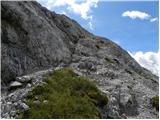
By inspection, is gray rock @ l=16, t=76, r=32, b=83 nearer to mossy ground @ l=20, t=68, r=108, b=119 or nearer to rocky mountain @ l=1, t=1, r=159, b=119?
rocky mountain @ l=1, t=1, r=159, b=119

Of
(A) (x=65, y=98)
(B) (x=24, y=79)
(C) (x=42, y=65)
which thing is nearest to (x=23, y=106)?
(A) (x=65, y=98)

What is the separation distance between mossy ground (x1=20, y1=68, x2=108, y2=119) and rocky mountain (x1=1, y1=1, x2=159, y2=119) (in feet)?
3.52

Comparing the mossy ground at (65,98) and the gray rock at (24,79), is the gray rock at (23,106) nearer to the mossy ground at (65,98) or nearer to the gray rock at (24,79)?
the mossy ground at (65,98)

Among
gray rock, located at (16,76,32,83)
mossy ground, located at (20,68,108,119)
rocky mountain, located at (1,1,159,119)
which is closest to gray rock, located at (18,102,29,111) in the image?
rocky mountain, located at (1,1,159,119)

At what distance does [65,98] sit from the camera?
3469 cm

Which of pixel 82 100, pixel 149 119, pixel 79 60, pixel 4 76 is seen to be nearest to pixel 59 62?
pixel 79 60

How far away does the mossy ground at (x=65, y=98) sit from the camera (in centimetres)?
3111

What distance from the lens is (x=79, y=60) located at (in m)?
54.6

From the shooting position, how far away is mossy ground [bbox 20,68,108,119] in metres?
31.1

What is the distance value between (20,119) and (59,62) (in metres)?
21.6

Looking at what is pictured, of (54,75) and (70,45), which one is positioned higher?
(70,45)

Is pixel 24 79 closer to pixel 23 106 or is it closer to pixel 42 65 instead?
pixel 23 106

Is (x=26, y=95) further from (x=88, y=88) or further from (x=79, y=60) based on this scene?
(x=79, y=60)

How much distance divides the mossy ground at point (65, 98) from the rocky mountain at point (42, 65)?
1.07 m
